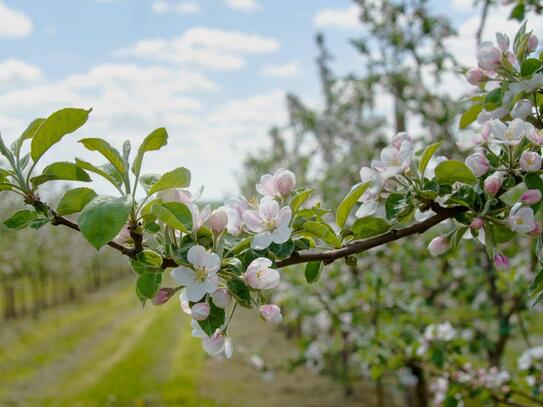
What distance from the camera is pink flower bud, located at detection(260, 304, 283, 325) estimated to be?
96 cm

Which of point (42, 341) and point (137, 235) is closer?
point (137, 235)

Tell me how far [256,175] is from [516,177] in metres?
15.8

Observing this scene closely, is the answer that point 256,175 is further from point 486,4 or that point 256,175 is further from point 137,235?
point 137,235

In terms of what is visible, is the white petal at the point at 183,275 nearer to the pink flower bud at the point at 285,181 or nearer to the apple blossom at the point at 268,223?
the apple blossom at the point at 268,223

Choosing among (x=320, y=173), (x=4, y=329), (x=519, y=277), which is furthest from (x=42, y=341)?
(x=519, y=277)

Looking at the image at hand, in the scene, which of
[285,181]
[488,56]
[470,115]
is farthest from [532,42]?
[285,181]

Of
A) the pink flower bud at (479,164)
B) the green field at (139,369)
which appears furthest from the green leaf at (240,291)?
the green field at (139,369)

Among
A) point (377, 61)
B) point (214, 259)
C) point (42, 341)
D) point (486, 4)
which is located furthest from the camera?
point (42, 341)

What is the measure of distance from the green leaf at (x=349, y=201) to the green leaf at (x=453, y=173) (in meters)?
0.13

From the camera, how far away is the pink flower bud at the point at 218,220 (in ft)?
3.16

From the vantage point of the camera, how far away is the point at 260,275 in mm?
919

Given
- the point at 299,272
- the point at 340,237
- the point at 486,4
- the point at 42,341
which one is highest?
the point at 486,4

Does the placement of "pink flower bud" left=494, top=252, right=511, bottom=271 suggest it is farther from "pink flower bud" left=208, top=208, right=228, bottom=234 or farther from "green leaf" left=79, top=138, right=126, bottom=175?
"green leaf" left=79, top=138, right=126, bottom=175

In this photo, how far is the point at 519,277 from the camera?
330 cm
